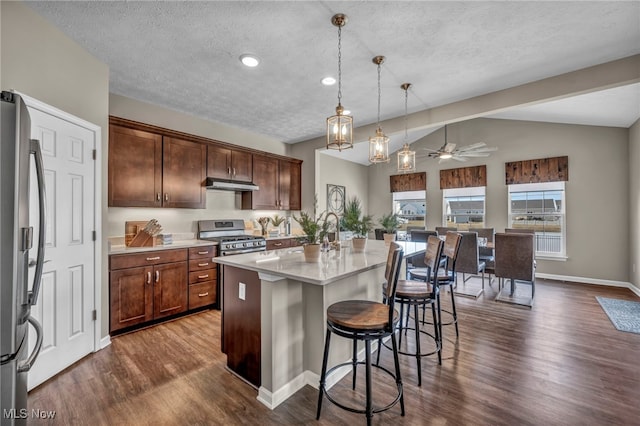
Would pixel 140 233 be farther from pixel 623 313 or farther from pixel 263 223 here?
pixel 623 313

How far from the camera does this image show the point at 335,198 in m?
6.97

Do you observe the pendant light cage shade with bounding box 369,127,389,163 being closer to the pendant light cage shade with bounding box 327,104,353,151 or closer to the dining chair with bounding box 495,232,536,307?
the pendant light cage shade with bounding box 327,104,353,151

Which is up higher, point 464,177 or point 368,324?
point 464,177

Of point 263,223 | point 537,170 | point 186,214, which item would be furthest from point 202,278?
point 537,170

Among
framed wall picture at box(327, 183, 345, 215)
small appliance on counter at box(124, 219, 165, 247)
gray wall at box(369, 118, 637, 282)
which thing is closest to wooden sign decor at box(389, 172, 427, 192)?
gray wall at box(369, 118, 637, 282)

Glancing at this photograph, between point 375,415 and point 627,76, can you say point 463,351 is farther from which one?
point 627,76

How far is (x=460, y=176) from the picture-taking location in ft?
20.8

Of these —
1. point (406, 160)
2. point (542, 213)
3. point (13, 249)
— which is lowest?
point (13, 249)

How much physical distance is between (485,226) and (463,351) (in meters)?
4.26

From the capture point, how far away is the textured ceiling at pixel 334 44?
212 cm

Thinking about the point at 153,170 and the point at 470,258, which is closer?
the point at 153,170

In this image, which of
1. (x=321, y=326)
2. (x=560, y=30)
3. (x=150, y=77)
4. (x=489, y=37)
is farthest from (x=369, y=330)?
(x=150, y=77)

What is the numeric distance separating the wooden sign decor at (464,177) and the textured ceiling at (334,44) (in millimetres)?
2369

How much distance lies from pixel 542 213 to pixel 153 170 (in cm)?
683
